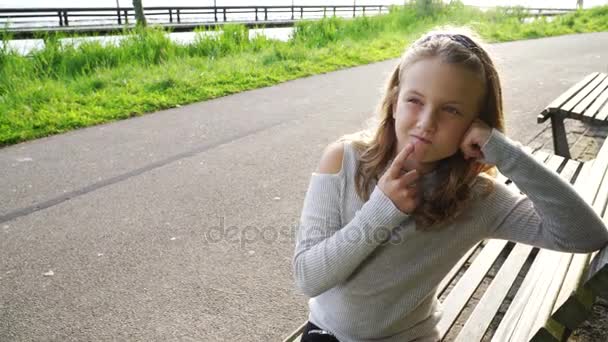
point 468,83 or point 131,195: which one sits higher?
point 468,83

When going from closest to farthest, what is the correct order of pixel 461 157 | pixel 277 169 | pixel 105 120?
pixel 461 157 < pixel 277 169 < pixel 105 120

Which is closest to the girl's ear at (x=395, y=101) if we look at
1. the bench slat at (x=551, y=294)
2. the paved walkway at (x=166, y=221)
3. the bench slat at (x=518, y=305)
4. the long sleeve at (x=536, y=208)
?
the long sleeve at (x=536, y=208)

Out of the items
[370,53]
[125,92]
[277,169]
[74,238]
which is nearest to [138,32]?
[125,92]

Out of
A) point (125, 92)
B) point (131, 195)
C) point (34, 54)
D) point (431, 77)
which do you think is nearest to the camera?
point (431, 77)

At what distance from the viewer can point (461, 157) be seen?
5.01ft

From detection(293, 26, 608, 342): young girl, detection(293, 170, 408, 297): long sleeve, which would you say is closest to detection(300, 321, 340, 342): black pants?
detection(293, 26, 608, 342): young girl

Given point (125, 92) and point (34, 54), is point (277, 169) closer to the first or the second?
point (125, 92)

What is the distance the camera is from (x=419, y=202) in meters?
1.41

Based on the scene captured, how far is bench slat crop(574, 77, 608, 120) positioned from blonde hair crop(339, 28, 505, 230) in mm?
3245

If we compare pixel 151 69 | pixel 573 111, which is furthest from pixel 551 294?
pixel 151 69

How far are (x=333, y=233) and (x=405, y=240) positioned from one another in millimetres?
200

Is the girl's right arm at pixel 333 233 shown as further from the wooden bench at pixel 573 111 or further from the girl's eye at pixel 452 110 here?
the wooden bench at pixel 573 111

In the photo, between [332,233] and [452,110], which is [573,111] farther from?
[332,233]

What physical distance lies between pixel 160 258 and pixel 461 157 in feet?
7.73
